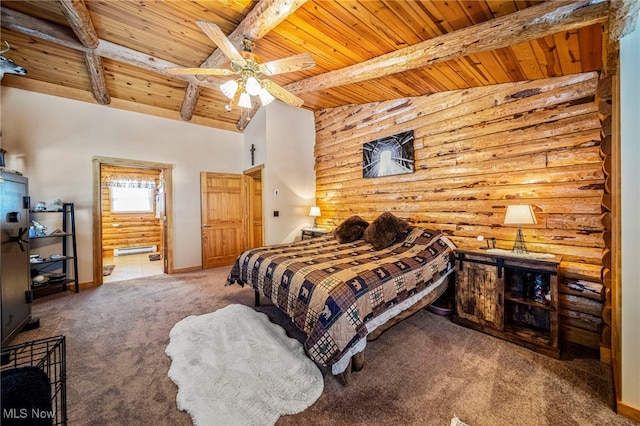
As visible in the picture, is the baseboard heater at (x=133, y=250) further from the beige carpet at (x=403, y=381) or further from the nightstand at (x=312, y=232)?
the nightstand at (x=312, y=232)

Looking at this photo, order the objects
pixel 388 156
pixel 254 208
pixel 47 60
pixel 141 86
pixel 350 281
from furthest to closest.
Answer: pixel 254 208 < pixel 141 86 < pixel 388 156 < pixel 47 60 < pixel 350 281

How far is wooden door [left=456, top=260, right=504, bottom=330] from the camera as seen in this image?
231cm

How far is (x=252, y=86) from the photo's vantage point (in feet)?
7.79

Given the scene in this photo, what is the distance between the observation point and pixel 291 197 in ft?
16.4

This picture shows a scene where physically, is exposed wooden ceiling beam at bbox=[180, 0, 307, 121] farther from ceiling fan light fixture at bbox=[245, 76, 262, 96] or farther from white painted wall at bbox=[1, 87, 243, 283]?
white painted wall at bbox=[1, 87, 243, 283]

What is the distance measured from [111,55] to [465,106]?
4.60 m

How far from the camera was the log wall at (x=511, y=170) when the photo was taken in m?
2.19

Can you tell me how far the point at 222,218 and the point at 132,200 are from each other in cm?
405

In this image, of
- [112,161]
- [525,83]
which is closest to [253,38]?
[525,83]

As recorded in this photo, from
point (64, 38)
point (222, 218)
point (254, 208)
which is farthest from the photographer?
point (254, 208)

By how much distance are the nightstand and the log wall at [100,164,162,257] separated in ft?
13.9

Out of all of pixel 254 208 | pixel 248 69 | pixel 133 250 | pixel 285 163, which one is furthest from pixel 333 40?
pixel 133 250

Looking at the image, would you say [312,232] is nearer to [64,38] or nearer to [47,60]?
[64,38]

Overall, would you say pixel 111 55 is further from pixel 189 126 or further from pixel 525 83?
pixel 525 83
